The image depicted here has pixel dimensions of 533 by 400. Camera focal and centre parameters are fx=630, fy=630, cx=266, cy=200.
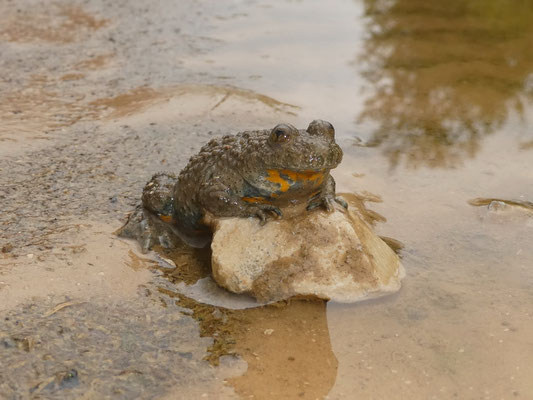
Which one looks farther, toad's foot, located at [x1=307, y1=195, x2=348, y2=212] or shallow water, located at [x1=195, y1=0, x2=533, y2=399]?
toad's foot, located at [x1=307, y1=195, x2=348, y2=212]

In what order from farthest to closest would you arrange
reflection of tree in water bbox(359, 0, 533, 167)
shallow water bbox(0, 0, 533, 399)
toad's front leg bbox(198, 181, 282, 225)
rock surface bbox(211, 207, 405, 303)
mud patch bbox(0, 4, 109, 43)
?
mud patch bbox(0, 4, 109, 43) < reflection of tree in water bbox(359, 0, 533, 167) < toad's front leg bbox(198, 181, 282, 225) < rock surface bbox(211, 207, 405, 303) < shallow water bbox(0, 0, 533, 399)

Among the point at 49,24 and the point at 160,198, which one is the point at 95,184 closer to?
the point at 160,198

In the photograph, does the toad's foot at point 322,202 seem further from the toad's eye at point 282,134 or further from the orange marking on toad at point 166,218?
the orange marking on toad at point 166,218

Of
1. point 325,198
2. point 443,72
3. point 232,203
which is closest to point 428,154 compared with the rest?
point 443,72

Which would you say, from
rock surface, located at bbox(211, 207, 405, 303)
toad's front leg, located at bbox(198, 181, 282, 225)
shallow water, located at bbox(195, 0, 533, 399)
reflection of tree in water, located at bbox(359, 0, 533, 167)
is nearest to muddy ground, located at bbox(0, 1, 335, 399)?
rock surface, located at bbox(211, 207, 405, 303)

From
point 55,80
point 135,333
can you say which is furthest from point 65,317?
point 55,80

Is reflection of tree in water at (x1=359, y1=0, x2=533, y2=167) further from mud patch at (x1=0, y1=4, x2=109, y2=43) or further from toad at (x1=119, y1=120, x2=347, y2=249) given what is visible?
mud patch at (x1=0, y1=4, x2=109, y2=43)

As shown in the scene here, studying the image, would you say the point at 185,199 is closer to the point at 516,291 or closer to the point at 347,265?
the point at 347,265

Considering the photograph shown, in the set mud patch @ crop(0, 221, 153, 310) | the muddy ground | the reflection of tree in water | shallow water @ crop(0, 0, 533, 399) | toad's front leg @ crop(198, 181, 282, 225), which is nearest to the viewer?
the muddy ground
